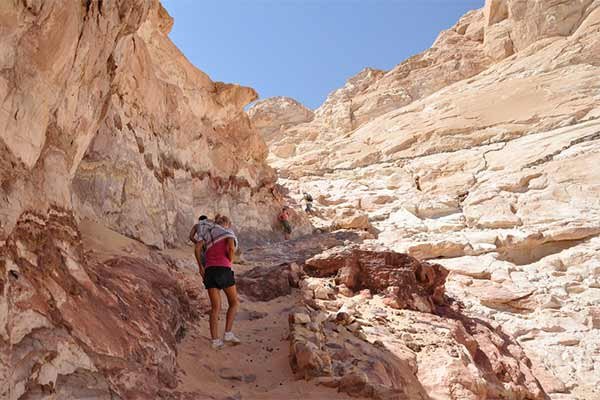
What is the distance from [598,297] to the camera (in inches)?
328

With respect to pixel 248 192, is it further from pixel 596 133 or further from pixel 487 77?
pixel 487 77

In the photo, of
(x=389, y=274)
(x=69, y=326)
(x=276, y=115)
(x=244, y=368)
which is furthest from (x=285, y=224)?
(x=276, y=115)

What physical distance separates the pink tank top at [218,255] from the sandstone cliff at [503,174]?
16.8ft

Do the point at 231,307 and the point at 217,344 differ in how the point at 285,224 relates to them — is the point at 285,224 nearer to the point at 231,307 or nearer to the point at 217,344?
the point at 231,307

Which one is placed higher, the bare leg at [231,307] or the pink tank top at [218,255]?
the pink tank top at [218,255]

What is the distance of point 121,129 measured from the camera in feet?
24.6

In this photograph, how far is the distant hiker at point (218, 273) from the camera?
4.28 meters

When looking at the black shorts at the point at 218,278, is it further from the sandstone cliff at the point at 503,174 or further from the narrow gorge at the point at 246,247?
the sandstone cliff at the point at 503,174

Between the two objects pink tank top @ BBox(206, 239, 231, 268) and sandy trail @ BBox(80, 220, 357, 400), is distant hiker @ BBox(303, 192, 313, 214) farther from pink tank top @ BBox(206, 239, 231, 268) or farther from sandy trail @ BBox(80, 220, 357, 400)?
pink tank top @ BBox(206, 239, 231, 268)

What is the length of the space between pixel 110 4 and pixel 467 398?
207 inches

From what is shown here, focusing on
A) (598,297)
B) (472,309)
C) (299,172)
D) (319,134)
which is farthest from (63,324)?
(319,134)

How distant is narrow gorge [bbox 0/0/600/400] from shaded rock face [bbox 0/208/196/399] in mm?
14

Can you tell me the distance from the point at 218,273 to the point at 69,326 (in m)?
1.84

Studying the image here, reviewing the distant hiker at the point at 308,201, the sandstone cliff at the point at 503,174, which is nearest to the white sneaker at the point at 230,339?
the sandstone cliff at the point at 503,174
